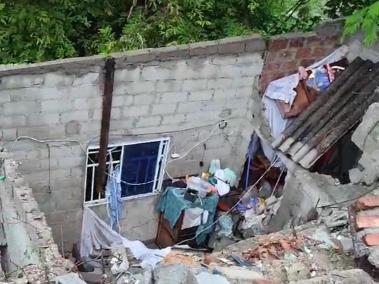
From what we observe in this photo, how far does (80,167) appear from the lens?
8.42 metres

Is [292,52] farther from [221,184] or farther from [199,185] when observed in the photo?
[199,185]

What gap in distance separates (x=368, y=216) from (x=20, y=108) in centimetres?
415

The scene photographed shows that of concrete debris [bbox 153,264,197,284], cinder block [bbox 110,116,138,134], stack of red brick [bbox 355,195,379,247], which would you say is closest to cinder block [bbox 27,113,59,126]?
cinder block [bbox 110,116,138,134]

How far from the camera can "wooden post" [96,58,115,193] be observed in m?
7.58

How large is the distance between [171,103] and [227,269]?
3316 mm

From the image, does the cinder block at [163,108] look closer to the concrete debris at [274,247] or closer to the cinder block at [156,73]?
the cinder block at [156,73]

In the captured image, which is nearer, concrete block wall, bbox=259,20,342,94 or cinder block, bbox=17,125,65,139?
cinder block, bbox=17,125,65,139

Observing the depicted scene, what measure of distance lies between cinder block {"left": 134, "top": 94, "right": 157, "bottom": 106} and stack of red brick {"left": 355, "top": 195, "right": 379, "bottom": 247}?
3187 mm

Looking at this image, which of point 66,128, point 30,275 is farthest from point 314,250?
point 66,128

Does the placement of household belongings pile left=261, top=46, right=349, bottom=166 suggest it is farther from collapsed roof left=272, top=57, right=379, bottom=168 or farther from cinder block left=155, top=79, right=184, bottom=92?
cinder block left=155, top=79, right=184, bottom=92

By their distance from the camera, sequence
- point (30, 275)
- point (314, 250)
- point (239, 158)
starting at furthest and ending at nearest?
point (239, 158)
point (314, 250)
point (30, 275)

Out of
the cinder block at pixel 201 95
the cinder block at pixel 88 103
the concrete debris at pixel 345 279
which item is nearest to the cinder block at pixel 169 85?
the cinder block at pixel 201 95

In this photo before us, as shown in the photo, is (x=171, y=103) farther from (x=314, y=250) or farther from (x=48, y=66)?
(x=314, y=250)

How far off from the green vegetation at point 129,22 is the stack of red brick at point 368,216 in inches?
81.9
